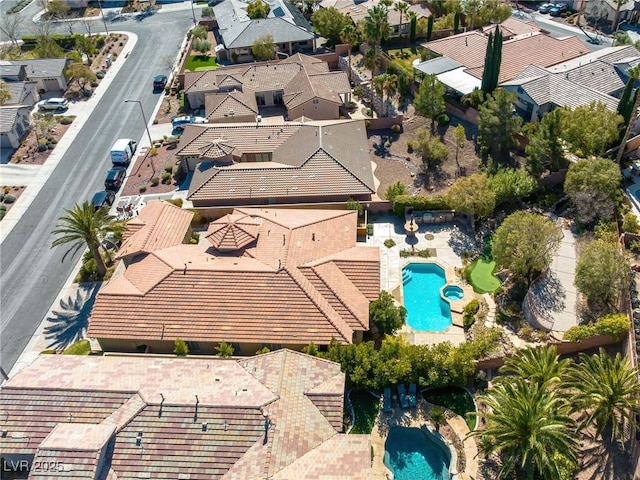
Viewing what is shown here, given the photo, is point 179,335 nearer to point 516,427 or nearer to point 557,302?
point 516,427

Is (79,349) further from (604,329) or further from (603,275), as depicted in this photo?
(603,275)

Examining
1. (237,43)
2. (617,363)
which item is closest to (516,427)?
(617,363)

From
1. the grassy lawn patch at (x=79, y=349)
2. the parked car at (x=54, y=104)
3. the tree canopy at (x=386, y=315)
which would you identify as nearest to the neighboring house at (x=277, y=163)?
the tree canopy at (x=386, y=315)

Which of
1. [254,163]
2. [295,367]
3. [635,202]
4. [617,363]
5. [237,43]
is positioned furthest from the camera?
[237,43]

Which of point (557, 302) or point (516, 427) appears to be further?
point (557, 302)

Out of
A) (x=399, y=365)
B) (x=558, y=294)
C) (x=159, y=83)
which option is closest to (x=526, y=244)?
(x=558, y=294)

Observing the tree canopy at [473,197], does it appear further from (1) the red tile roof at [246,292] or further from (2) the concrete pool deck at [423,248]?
(1) the red tile roof at [246,292]
